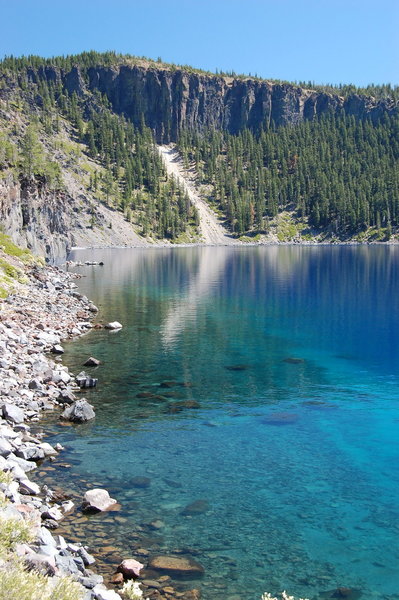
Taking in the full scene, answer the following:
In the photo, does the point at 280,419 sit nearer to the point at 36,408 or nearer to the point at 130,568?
the point at 36,408

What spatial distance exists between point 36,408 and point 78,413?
8.65 ft

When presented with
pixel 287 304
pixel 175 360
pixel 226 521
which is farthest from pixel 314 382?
pixel 287 304

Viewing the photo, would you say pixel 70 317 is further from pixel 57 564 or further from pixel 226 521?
pixel 57 564

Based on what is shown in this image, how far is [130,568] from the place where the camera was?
47.4 feet

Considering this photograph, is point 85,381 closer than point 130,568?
No

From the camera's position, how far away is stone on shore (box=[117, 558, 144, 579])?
14.4m

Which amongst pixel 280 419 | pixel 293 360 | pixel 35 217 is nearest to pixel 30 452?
pixel 280 419

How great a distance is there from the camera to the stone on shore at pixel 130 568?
47.3 ft

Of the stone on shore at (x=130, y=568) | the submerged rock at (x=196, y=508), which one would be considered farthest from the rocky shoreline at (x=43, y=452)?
the submerged rock at (x=196, y=508)

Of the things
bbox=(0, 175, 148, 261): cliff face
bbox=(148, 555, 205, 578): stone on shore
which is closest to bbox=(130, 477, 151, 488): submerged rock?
bbox=(148, 555, 205, 578): stone on shore

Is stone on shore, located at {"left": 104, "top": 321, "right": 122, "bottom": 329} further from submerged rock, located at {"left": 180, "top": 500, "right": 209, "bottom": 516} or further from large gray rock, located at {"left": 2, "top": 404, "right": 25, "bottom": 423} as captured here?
submerged rock, located at {"left": 180, "top": 500, "right": 209, "bottom": 516}

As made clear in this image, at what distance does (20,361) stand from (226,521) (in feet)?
65.1

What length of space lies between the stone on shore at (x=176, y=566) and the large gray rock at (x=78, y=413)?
11869mm

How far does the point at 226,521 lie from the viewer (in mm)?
17656
